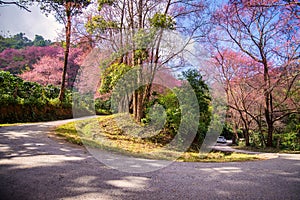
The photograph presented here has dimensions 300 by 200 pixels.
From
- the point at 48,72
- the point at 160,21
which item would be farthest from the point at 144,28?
the point at 48,72

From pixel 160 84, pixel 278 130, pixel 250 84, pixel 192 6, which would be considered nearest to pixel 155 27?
pixel 192 6

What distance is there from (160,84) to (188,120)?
2.31 meters

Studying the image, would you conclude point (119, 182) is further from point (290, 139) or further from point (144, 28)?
point (290, 139)

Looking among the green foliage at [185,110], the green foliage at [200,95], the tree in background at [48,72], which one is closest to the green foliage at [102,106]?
the tree in background at [48,72]

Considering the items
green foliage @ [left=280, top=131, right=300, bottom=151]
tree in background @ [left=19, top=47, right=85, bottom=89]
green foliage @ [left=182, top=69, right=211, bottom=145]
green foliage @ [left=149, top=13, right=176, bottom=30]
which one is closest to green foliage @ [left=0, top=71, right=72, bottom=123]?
tree in background @ [left=19, top=47, right=85, bottom=89]

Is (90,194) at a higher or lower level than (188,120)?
lower

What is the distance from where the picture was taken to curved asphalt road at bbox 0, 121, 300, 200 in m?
1.82

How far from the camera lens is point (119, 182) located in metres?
2.13

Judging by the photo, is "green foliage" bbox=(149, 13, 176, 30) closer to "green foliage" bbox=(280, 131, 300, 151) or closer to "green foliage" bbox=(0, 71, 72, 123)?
"green foliage" bbox=(0, 71, 72, 123)

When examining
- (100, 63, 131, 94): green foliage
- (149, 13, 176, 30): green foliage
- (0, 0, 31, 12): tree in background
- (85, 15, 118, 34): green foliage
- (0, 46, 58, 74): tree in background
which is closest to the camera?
(0, 0, 31, 12): tree in background

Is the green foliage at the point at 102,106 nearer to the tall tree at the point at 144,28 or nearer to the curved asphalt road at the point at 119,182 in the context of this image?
the tall tree at the point at 144,28

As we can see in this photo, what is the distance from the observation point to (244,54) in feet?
27.2

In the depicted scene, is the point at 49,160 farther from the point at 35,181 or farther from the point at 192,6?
the point at 192,6

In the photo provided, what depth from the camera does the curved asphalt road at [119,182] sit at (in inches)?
71.6
